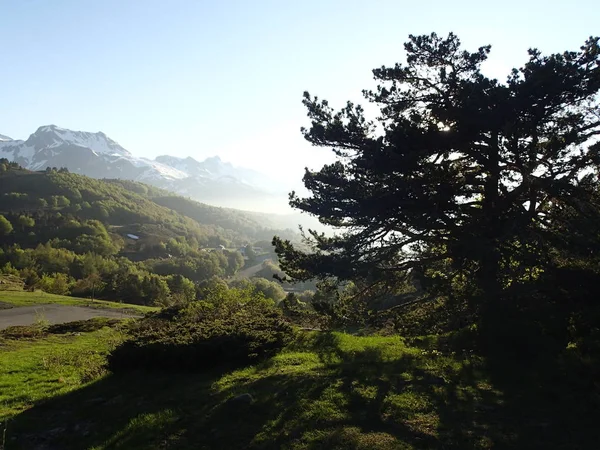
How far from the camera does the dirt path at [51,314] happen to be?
3344 centimetres

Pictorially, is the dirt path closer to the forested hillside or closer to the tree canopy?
the forested hillside

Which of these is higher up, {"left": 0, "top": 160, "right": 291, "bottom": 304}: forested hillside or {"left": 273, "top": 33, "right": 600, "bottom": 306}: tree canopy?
{"left": 273, "top": 33, "right": 600, "bottom": 306}: tree canopy

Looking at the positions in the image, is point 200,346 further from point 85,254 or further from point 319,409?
point 85,254

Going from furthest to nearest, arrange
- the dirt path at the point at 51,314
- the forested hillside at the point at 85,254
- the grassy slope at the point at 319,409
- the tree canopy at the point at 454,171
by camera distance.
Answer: the forested hillside at the point at 85,254 → the dirt path at the point at 51,314 → the tree canopy at the point at 454,171 → the grassy slope at the point at 319,409

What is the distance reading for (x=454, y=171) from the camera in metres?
14.3

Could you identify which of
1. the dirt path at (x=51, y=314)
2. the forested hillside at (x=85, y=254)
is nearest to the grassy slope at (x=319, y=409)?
the dirt path at (x=51, y=314)

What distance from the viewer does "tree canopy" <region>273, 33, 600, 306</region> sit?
12.0 m

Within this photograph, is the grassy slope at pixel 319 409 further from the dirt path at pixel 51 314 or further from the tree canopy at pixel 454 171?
the dirt path at pixel 51 314

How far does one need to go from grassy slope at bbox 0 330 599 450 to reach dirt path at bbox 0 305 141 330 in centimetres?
2379

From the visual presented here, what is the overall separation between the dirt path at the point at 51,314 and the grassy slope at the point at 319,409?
23795 millimetres

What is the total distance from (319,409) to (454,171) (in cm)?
942

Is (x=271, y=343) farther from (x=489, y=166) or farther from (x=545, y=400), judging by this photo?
(x=489, y=166)

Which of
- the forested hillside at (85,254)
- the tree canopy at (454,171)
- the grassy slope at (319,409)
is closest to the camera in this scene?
the grassy slope at (319,409)

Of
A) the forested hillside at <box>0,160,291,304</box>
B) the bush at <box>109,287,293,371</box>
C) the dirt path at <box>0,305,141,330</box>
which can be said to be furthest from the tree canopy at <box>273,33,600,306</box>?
the forested hillside at <box>0,160,291,304</box>
